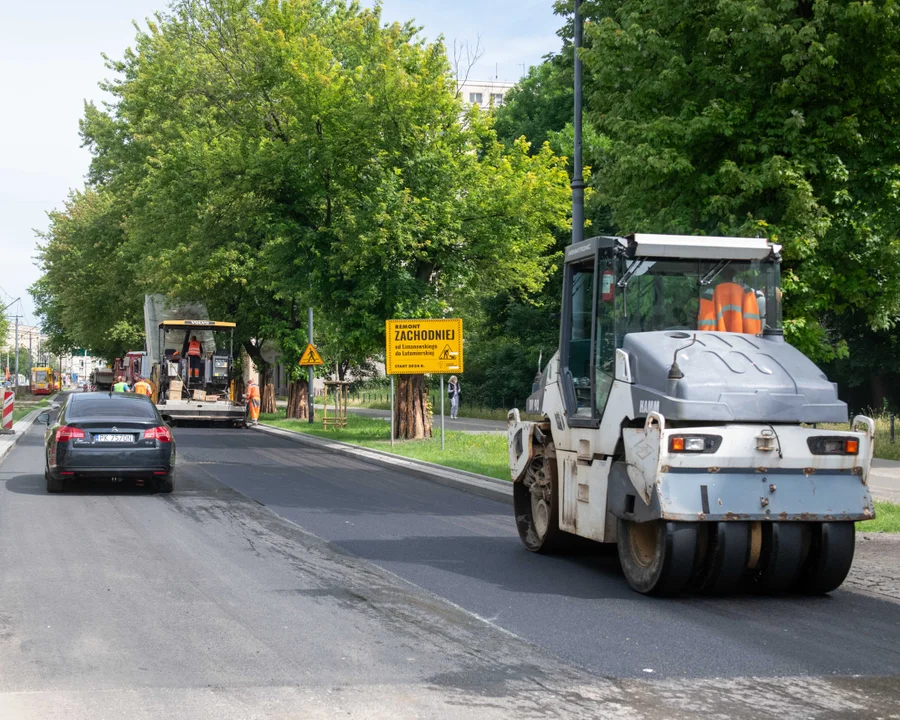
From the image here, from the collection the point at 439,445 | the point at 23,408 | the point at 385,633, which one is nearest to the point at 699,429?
the point at 385,633

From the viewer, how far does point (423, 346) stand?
26.8 metres

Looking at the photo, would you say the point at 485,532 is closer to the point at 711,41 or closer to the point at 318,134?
the point at 711,41

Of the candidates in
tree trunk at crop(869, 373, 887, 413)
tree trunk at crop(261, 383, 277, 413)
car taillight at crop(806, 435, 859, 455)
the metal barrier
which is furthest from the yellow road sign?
tree trunk at crop(261, 383, 277, 413)

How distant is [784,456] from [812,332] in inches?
274

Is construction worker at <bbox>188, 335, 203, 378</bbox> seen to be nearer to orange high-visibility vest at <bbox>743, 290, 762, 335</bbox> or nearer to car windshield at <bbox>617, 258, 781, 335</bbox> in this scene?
car windshield at <bbox>617, 258, 781, 335</bbox>

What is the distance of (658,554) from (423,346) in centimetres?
1813

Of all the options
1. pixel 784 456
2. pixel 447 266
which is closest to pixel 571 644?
pixel 784 456

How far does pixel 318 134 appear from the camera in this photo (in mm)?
30266

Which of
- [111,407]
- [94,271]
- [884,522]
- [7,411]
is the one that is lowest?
[884,522]

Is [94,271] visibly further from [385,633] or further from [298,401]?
[385,633]

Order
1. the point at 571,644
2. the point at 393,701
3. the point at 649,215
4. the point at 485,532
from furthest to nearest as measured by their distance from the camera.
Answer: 1. the point at 649,215
2. the point at 485,532
3. the point at 571,644
4. the point at 393,701

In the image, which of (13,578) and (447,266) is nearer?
(13,578)

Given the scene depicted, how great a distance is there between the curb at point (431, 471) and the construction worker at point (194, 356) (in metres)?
10.8

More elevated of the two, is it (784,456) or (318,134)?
(318,134)
